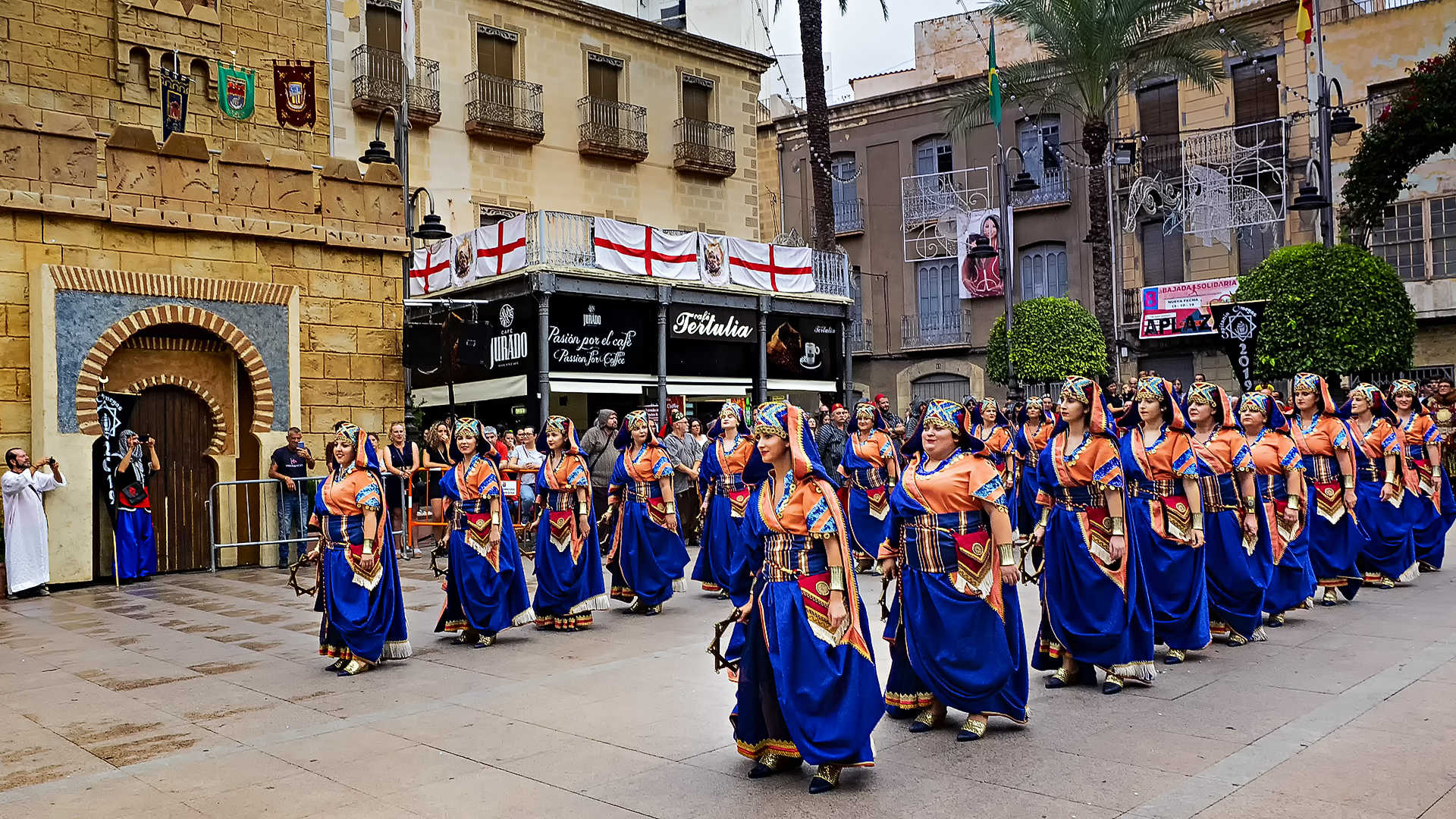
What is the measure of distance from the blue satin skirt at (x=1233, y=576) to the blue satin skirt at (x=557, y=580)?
536 centimetres

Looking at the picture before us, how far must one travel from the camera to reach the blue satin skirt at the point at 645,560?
11836mm

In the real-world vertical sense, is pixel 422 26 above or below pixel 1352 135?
above

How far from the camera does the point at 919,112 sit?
35.1 meters

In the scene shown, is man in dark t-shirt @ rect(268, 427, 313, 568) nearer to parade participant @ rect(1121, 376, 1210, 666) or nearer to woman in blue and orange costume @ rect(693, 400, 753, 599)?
woman in blue and orange costume @ rect(693, 400, 753, 599)

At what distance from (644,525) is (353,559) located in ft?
11.4

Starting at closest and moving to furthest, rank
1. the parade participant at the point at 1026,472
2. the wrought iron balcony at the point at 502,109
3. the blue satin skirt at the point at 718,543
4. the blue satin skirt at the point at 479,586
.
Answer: the blue satin skirt at the point at 479,586
the blue satin skirt at the point at 718,543
the parade participant at the point at 1026,472
the wrought iron balcony at the point at 502,109

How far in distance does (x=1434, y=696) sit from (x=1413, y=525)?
6.09m

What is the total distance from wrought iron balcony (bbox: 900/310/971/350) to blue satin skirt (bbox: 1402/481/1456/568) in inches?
837

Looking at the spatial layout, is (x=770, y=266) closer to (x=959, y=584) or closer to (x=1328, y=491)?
(x=1328, y=491)

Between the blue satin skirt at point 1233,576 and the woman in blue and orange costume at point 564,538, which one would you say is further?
the woman in blue and orange costume at point 564,538

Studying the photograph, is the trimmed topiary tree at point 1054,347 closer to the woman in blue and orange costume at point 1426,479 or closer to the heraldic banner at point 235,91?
the woman in blue and orange costume at point 1426,479

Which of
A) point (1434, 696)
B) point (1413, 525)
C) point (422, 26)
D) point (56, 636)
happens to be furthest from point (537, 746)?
point (422, 26)

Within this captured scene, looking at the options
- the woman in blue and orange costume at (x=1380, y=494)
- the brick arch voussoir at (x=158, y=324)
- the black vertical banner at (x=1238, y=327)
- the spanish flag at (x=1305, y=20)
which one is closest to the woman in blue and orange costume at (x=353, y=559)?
the brick arch voussoir at (x=158, y=324)

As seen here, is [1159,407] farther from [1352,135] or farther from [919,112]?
[919,112]
